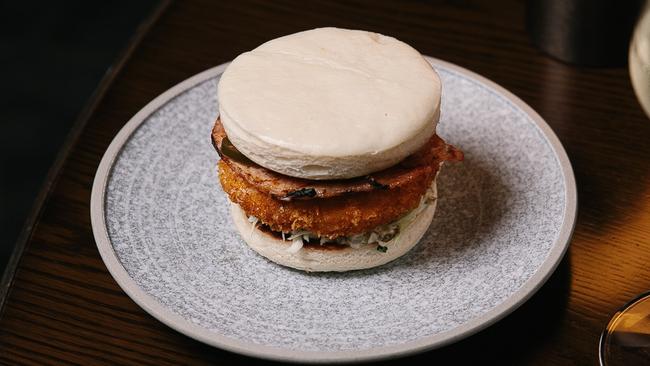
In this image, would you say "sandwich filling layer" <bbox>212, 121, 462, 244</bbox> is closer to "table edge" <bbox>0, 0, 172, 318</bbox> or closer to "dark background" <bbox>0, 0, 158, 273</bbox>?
"table edge" <bbox>0, 0, 172, 318</bbox>

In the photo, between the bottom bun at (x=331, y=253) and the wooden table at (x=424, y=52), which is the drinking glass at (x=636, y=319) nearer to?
the wooden table at (x=424, y=52)

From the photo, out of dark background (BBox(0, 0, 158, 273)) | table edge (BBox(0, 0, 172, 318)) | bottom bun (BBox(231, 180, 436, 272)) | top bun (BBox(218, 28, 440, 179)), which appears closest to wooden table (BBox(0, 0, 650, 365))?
table edge (BBox(0, 0, 172, 318))

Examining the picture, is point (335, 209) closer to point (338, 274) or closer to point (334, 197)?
point (334, 197)

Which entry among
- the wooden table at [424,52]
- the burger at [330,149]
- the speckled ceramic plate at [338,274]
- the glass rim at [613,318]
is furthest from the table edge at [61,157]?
the glass rim at [613,318]

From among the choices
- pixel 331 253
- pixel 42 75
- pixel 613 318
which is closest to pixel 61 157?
pixel 331 253

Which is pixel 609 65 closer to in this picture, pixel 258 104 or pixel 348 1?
pixel 348 1

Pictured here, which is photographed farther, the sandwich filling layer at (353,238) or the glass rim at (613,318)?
the sandwich filling layer at (353,238)
